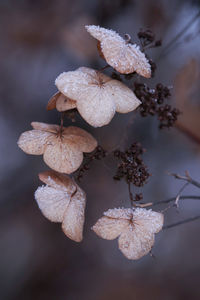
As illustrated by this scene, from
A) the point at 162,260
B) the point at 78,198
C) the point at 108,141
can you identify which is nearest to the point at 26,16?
the point at 108,141

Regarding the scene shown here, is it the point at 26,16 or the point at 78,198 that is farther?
the point at 26,16

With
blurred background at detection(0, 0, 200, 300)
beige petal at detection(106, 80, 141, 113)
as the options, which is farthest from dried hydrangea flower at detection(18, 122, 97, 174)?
blurred background at detection(0, 0, 200, 300)

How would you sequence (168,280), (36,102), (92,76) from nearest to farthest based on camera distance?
1. (92,76)
2. (168,280)
3. (36,102)

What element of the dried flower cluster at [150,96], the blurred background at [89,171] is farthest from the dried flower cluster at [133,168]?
the blurred background at [89,171]

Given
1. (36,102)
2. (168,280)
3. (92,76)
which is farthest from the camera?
(36,102)

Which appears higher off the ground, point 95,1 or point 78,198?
point 95,1

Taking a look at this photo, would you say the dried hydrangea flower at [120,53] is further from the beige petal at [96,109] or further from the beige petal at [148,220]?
the beige petal at [148,220]

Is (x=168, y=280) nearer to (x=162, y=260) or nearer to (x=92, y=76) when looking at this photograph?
(x=162, y=260)

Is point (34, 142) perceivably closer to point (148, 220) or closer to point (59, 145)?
point (59, 145)
